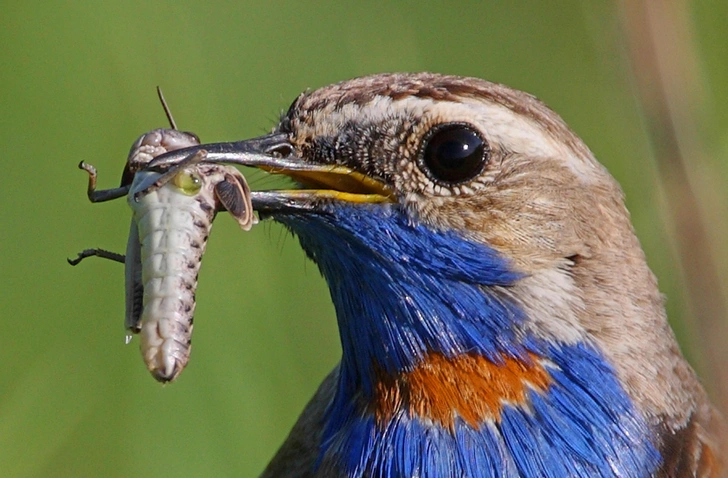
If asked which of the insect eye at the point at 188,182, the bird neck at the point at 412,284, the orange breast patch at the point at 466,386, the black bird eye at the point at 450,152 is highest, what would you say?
the insect eye at the point at 188,182

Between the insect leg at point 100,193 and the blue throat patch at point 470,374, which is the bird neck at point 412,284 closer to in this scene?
the blue throat patch at point 470,374

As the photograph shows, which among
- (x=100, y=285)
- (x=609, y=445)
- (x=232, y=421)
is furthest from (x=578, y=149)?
(x=100, y=285)

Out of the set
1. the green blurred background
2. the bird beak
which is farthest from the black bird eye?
the green blurred background

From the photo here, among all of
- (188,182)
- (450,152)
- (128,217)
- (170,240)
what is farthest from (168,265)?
(128,217)

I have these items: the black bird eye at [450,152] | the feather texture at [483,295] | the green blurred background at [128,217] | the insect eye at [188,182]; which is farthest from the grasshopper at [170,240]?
the green blurred background at [128,217]

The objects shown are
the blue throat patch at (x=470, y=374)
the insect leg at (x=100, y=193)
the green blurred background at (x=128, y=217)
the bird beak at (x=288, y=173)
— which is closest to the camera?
the bird beak at (x=288, y=173)

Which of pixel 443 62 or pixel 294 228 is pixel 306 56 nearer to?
pixel 443 62

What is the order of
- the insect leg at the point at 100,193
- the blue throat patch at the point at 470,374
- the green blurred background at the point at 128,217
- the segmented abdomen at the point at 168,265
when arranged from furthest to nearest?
the green blurred background at the point at 128,217
the insect leg at the point at 100,193
the blue throat patch at the point at 470,374
the segmented abdomen at the point at 168,265
